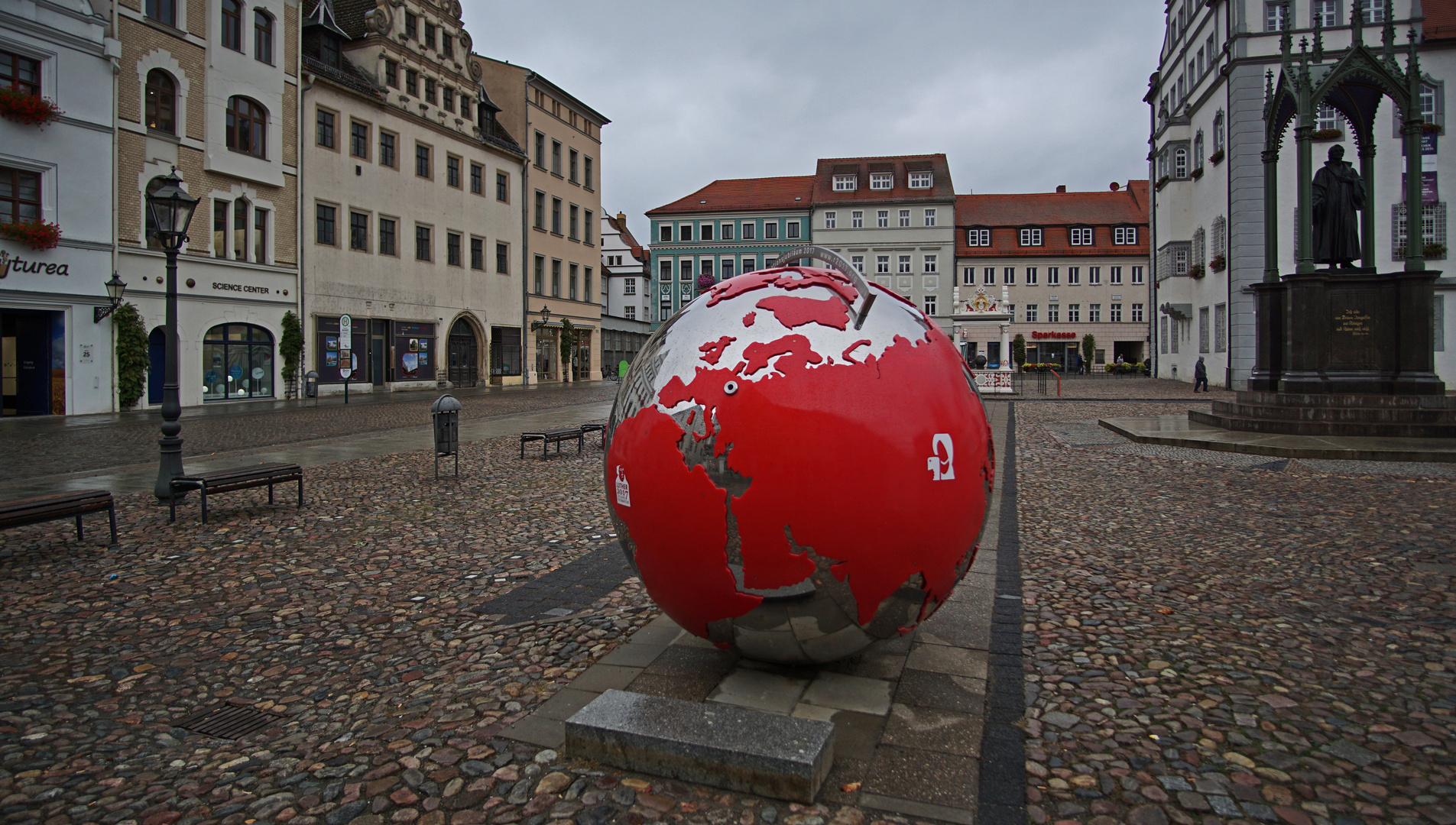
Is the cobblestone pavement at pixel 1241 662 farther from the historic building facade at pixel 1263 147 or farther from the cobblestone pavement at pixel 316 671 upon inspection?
the historic building facade at pixel 1263 147

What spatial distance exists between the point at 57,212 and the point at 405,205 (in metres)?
15.5

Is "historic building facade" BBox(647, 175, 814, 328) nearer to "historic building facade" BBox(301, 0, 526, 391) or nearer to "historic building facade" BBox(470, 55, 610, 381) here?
"historic building facade" BBox(470, 55, 610, 381)

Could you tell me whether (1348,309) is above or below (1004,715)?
above

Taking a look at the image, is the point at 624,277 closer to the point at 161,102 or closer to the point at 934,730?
the point at 161,102

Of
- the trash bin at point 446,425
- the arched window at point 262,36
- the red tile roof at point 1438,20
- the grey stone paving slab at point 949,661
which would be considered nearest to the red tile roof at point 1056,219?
the red tile roof at point 1438,20

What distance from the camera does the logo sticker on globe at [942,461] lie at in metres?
3.47

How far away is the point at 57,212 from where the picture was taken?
74.5 feet

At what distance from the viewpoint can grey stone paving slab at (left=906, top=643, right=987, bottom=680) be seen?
4.20 m

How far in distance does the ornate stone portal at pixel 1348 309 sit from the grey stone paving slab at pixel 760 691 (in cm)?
1511

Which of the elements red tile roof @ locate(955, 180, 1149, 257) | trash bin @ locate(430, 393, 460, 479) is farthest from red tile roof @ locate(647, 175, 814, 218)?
trash bin @ locate(430, 393, 460, 479)

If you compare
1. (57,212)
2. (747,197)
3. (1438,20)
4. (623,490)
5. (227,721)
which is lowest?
(227,721)

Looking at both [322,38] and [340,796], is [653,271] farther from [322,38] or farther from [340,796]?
[340,796]

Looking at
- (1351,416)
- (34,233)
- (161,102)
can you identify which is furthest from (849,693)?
(161,102)

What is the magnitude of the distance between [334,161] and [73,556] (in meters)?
30.3
